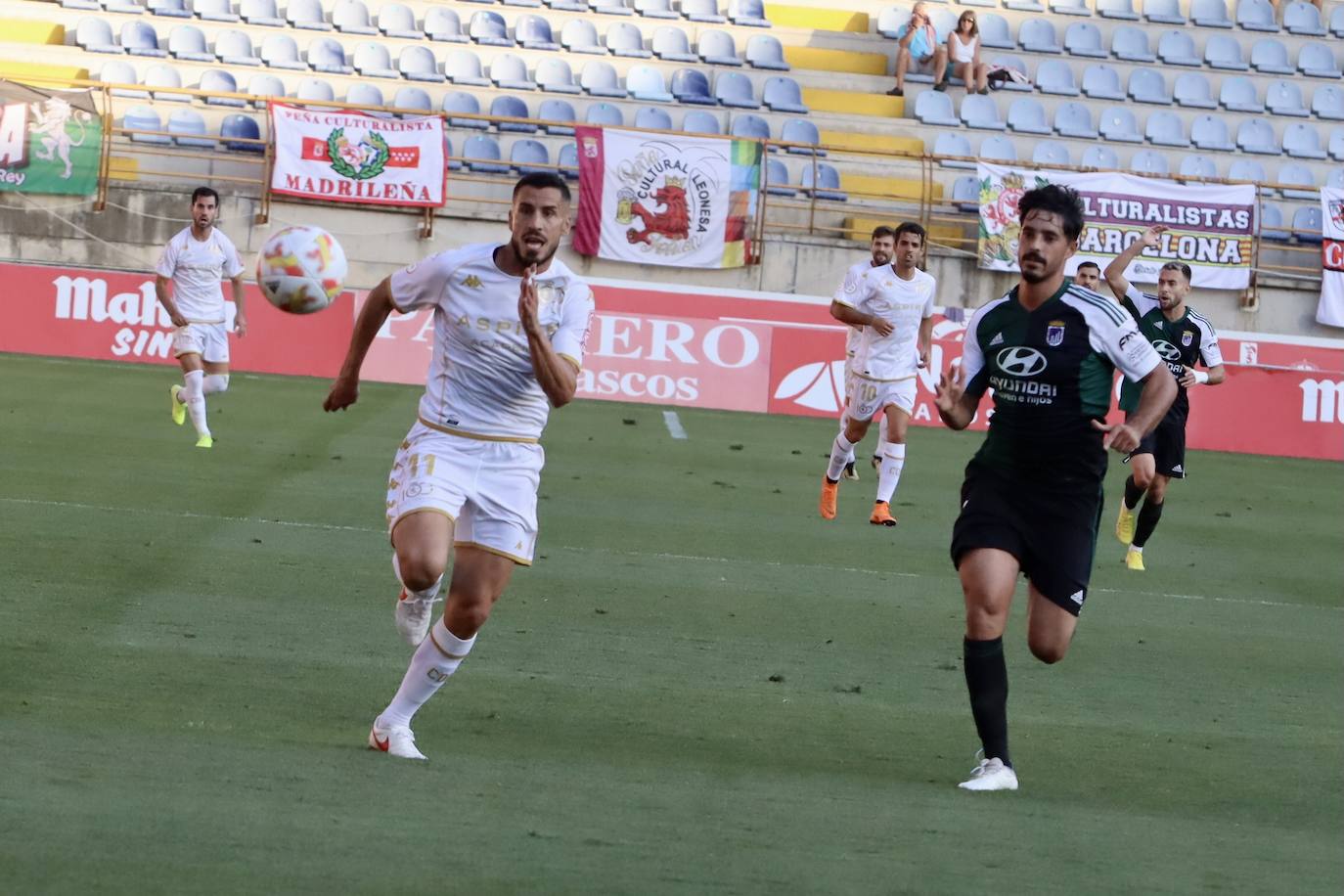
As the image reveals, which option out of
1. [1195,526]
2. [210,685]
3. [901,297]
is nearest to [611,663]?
[210,685]

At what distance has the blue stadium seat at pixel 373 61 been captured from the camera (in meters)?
28.5

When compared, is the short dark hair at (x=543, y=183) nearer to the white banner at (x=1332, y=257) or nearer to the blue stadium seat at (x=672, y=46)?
the white banner at (x=1332, y=257)

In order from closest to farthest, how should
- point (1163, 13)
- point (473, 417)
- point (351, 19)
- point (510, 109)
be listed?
point (473, 417) → point (510, 109) → point (351, 19) → point (1163, 13)

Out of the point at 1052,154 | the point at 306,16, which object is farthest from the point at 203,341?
the point at 1052,154

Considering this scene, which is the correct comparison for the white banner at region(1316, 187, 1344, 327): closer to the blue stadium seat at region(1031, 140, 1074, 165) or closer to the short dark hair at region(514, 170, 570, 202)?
the blue stadium seat at region(1031, 140, 1074, 165)

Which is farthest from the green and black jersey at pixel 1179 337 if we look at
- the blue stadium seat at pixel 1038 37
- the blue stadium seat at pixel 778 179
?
the blue stadium seat at pixel 1038 37

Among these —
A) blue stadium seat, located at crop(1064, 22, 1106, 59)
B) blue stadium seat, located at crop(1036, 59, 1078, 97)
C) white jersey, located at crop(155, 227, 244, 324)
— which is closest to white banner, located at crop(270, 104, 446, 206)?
white jersey, located at crop(155, 227, 244, 324)

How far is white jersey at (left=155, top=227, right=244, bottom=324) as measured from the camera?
15922 mm

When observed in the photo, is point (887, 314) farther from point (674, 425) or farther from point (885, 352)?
point (674, 425)

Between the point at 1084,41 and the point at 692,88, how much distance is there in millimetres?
7758

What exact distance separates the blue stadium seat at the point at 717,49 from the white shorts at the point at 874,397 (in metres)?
16.0

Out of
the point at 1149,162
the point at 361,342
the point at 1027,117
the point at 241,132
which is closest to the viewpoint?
the point at 361,342

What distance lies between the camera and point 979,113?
29375 millimetres

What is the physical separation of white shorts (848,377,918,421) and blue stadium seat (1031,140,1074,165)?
48.1 feet
